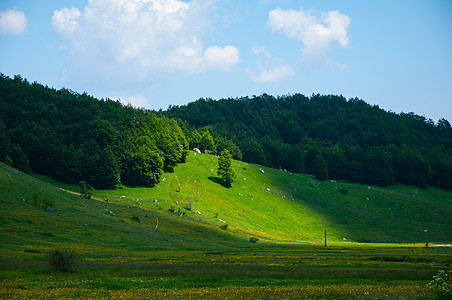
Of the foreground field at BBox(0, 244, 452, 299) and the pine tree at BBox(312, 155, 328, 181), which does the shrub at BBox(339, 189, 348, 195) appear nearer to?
the pine tree at BBox(312, 155, 328, 181)

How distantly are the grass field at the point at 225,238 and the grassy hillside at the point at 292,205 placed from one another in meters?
0.57

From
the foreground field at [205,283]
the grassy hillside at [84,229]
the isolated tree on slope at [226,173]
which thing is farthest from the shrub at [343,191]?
the foreground field at [205,283]

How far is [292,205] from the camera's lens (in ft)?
460

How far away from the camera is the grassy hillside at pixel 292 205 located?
11428 centimetres

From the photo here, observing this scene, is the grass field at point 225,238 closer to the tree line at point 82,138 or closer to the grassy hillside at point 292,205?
the grassy hillside at point 292,205

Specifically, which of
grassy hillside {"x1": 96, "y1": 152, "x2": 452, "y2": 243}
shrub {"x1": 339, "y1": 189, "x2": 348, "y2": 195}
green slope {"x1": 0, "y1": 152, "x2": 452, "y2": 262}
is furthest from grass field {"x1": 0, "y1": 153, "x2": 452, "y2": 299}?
shrub {"x1": 339, "y1": 189, "x2": 348, "y2": 195}

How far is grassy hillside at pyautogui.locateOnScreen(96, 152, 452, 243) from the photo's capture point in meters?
114

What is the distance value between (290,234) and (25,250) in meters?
83.6

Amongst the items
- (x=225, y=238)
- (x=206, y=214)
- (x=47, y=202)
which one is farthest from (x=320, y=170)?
(x=47, y=202)


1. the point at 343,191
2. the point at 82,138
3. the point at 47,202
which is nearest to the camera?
the point at 47,202

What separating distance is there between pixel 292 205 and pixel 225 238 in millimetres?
59041

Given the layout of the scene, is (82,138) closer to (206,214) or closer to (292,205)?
(206,214)

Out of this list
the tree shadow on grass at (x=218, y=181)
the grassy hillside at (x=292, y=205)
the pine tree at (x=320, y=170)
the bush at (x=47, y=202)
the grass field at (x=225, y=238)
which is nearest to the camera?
the grass field at (x=225, y=238)

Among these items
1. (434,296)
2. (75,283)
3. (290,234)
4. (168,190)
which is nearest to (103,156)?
(168,190)
